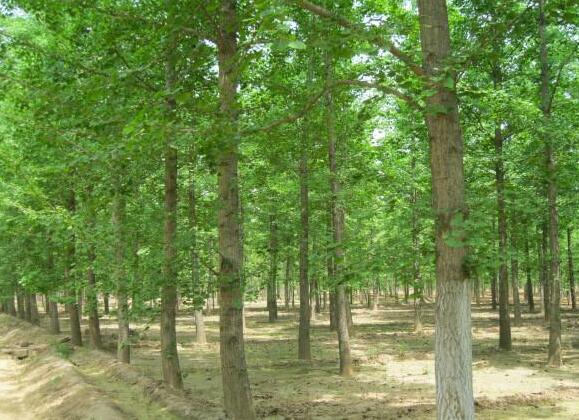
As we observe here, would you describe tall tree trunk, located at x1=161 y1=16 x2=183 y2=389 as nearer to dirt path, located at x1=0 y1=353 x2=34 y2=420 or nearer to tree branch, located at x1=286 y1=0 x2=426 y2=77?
dirt path, located at x1=0 y1=353 x2=34 y2=420

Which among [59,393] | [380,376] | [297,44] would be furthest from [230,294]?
[380,376]

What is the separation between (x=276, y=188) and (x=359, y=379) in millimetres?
10271

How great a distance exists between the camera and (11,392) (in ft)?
48.0

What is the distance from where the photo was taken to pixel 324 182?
1675 centimetres

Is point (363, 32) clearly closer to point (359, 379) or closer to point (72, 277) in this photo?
point (359, 379)

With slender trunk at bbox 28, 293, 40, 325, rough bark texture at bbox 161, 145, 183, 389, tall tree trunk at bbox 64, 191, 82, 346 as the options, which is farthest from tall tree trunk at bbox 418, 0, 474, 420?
slender trunk at bbox 28, 293, 40, 325

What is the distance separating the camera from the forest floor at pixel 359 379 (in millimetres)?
11125

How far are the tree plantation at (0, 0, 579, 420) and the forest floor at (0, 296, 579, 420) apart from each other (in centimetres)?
11

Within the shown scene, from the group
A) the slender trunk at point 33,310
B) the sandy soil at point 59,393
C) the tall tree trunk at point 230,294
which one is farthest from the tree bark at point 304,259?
the slender trunk at point 33,310

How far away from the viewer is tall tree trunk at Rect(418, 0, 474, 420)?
4750 millimetres

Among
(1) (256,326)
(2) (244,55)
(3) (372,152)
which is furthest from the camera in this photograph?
(1) (256,326)

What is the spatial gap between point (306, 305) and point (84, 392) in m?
7.80

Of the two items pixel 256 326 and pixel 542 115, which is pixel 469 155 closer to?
pixel 542 115

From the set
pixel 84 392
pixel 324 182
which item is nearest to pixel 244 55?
pixel 84 392
